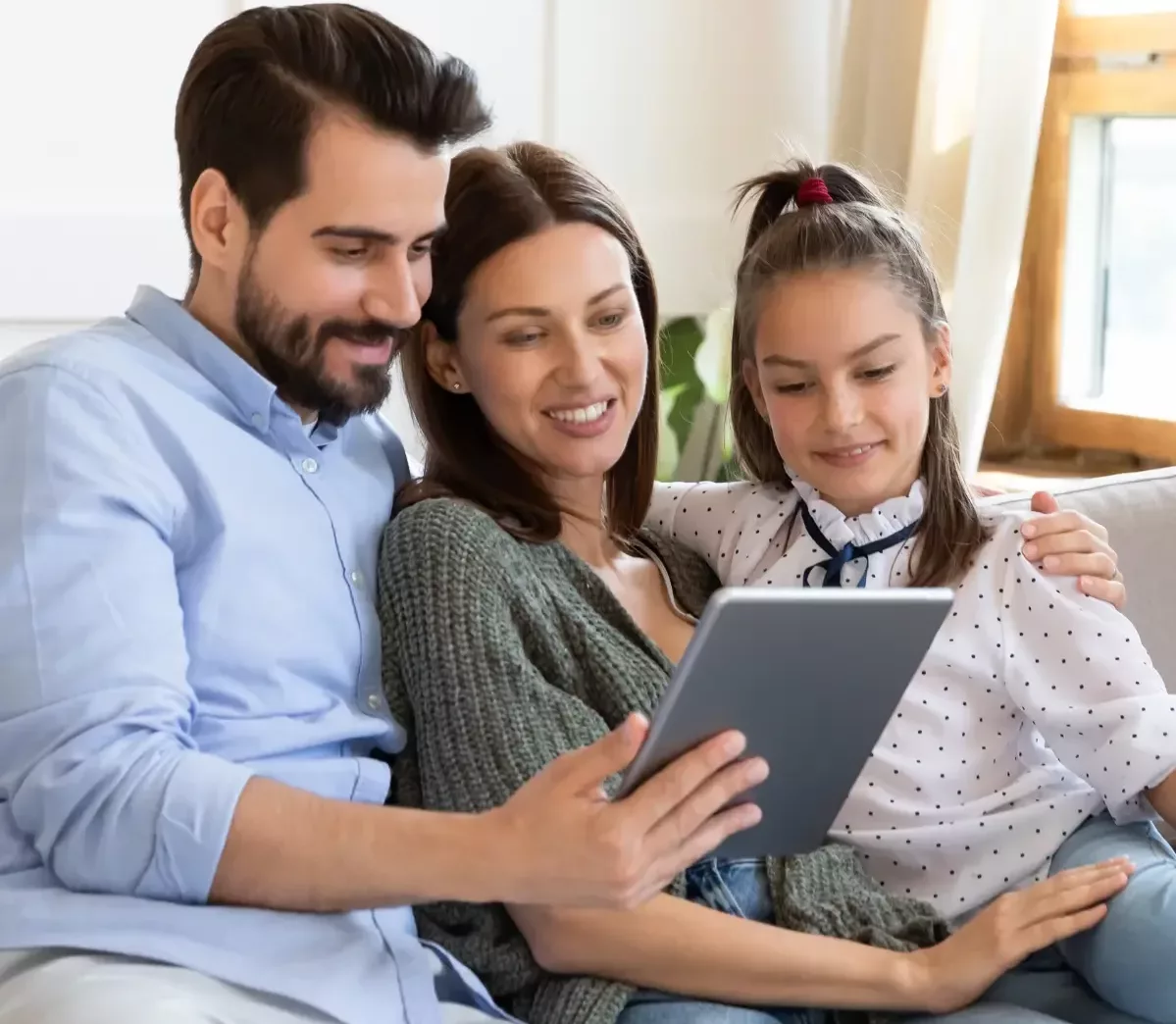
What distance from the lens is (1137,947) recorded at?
1396mm

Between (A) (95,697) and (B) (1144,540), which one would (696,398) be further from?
(A) (95,697)

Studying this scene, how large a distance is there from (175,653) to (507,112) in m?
1.72

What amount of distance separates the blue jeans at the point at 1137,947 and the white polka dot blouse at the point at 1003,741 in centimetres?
8

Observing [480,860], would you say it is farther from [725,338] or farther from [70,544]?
[725,338]

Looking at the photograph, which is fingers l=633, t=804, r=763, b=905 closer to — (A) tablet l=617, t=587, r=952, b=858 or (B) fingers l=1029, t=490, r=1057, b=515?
(A) tablet l=617, t=587, r=952, b=858

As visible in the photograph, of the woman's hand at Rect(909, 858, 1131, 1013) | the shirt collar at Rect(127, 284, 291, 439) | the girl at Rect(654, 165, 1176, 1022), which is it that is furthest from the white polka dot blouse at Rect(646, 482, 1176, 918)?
the shirt collar at Rect(127, 284, 291, 439)

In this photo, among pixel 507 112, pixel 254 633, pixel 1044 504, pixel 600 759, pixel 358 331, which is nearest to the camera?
pixel 600 759

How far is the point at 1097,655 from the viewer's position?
5.01 ft

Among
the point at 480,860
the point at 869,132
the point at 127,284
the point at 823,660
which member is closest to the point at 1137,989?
the point at 823,660

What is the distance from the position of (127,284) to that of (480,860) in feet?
4.49

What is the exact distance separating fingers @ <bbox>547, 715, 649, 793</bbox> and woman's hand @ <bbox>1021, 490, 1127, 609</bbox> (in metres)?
0.60

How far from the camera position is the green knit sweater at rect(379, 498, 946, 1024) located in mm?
1379

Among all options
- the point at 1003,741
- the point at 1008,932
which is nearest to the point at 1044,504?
the point at 1003,741

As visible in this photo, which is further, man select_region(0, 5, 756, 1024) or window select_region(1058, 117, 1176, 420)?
window select_region(1058, 117, 1176, 420)
